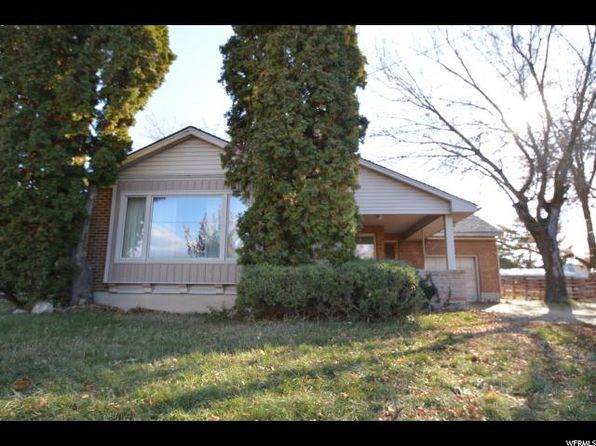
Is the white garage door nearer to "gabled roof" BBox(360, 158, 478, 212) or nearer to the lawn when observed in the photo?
"gabled roof" BBox(360, 158, 478, 212)

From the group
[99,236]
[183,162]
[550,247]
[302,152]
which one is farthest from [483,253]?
[99,236]

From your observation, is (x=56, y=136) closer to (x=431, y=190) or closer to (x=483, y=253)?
(x=431, y=190)

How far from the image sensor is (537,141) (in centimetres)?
1341

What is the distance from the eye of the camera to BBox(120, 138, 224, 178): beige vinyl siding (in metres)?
10.2

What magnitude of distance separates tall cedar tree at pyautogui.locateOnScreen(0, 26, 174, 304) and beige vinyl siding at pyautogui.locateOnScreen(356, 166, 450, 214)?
6845mm

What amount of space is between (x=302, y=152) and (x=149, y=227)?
15.1ft

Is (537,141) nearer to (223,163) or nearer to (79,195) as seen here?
(223,163)

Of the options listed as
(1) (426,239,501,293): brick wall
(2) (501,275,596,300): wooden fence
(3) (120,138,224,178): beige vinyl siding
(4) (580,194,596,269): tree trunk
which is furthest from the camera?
(4) (580,194,596,269): tree trunk

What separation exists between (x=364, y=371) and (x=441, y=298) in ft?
25.8

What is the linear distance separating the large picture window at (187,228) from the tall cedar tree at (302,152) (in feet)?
4.86

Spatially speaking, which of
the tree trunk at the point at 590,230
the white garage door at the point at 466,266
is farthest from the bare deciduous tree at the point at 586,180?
the white garage door at the point at 466,266

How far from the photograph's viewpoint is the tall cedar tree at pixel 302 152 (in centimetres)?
800

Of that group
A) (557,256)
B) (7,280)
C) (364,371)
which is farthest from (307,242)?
(557,256)

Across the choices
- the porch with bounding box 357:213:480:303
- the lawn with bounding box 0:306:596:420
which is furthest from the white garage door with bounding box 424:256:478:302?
the lawn with bounding box 0:306:596:420
